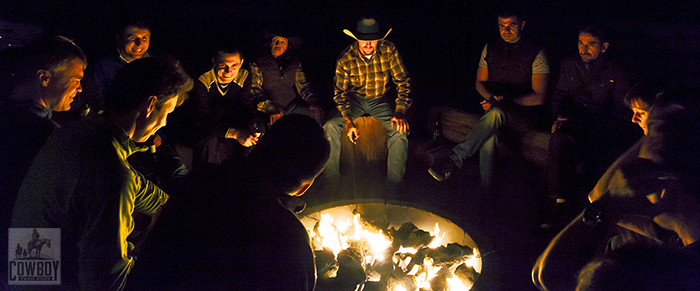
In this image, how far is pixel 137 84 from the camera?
94.5 inches

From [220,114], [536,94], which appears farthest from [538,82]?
[220,114]

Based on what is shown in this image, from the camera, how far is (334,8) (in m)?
7.17

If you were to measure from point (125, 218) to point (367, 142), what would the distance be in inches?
165

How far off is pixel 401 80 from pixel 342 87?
2.73 feet

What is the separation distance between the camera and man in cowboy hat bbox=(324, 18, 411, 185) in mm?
5492

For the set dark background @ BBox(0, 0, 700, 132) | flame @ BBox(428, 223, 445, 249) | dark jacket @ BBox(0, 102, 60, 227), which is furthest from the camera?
dark background @ BBox(0, 0, 700, 132)

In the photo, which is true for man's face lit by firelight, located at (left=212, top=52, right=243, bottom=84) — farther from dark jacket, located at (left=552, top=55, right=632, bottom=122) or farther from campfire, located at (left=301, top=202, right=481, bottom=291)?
dark jacket, located at (left=552, top=55, right=632, bottom=122)

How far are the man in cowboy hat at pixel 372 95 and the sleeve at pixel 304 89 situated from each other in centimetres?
36

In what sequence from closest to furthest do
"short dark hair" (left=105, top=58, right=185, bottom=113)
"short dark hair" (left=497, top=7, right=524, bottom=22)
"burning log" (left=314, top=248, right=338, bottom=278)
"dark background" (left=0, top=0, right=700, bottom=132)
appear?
1. "short dark hair" (left=105, top=58, right=185, bottom=113)
2. "burning log" (left=314, top=248, right=338, bottom=278)
3. "short dark hair" (left=497, top=7, right=524, bottom=22)
4. "dark background" (left=0, top=0, right=700, bottom=132)

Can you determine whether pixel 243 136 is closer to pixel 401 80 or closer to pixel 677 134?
pixel 401 80

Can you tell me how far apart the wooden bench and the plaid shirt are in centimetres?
82

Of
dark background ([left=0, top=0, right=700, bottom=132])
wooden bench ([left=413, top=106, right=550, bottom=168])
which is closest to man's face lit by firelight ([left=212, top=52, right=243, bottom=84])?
dark background ([left=0, top=0, right=700, bottom=132])

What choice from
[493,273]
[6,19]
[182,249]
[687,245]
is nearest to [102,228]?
[182,249]

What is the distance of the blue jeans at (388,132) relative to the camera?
550cm
